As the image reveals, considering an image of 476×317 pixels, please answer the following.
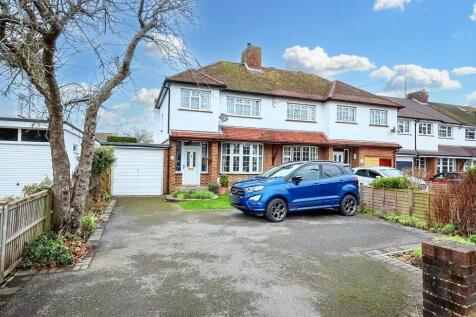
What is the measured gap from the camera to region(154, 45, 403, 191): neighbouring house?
59.6 ft

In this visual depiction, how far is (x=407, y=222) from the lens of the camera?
10.1m

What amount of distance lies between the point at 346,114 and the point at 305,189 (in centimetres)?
1318

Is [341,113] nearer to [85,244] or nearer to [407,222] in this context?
[407,222]

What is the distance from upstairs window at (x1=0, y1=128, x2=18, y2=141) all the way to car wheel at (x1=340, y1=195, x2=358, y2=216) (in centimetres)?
1467

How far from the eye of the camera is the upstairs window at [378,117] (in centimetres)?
2301

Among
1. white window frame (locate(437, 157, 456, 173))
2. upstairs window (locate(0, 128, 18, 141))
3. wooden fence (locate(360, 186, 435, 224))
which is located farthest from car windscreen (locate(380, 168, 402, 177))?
upstairs window (locate(0, 128, 18, 141))

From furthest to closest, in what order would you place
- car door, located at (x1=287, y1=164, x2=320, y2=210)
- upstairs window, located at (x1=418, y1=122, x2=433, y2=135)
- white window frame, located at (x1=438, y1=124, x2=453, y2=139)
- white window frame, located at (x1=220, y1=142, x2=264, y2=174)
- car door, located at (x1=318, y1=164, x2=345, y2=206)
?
white window frame, located at (x1=438, y1=124, x2=453, y2=139) → upstairs window, located at (x1=418, y1=122, x2=433, y2=135) → white window frame, located at (x1=220, y1=142, x2=264, y2=174) → car door, located at (x1=318, y1=164, x2=345, y2=206) → car door, located at (x1=287, y1=164, x2=320, y2=210)

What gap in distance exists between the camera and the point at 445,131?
96.6 ft

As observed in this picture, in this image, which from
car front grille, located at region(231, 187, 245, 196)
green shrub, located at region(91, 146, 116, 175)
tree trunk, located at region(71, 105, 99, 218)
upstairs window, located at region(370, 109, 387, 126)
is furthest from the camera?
upstairs window, located at region(370, 109, 387, 126)

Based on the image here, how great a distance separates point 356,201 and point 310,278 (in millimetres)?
7004

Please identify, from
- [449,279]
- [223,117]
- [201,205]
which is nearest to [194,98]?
[223,117]

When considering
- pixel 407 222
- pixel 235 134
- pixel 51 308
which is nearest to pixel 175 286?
pixel 51 308

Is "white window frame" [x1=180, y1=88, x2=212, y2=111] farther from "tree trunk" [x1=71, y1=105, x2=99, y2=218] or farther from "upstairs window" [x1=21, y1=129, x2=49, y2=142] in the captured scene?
"tree trunk" [x1=71, y1=105, x2=99, y2=218]

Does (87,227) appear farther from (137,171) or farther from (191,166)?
(191,166)
